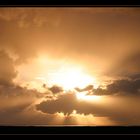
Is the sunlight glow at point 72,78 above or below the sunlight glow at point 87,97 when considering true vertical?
above

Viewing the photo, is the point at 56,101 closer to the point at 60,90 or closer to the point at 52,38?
the point at 60,90

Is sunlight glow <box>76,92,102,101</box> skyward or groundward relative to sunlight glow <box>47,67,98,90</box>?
groundward

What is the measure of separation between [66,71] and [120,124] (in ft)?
1.52

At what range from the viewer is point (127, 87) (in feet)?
7.32

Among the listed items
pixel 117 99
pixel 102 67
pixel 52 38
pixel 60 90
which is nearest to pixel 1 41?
pixel 52 38

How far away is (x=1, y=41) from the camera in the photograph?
7.45ft

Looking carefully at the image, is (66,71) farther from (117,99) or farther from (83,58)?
(117,99)

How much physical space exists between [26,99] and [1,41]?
392 millimetres

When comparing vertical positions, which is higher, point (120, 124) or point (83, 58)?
point (83, 58)

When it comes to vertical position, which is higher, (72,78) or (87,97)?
(72,78)
